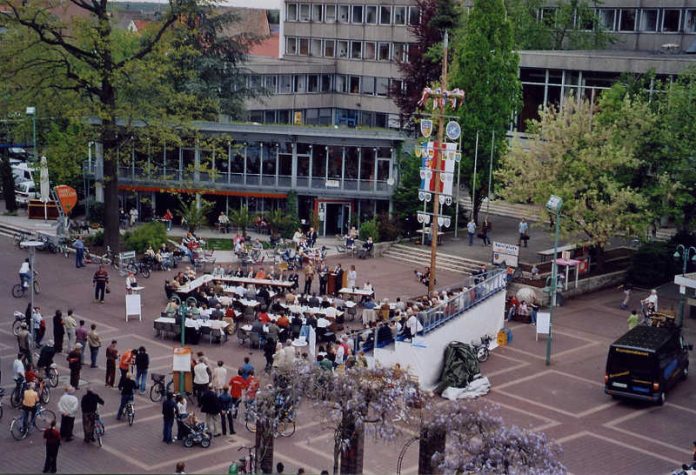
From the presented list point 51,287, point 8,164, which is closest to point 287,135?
point 8,164

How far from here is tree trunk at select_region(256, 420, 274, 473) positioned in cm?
2255

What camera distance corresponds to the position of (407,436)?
87.1 ft

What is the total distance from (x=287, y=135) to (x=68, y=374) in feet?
89.6

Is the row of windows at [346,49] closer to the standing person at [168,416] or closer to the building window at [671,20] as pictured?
the building window at [671,20]

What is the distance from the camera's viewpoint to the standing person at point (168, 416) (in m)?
25.7

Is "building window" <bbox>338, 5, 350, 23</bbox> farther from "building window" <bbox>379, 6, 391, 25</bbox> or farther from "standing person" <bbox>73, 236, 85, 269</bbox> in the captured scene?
"standing person" <bbox>73, 236, 85, 269</bbox>

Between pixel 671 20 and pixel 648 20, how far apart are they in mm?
1923

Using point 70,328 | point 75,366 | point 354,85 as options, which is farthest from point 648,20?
point 75,366

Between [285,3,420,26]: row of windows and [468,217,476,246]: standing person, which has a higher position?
[285,3,420,26]: row of windows

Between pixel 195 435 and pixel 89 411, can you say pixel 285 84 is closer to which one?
pixel 195 435

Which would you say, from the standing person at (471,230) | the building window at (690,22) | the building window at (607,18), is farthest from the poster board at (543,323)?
the building window at (607,18)

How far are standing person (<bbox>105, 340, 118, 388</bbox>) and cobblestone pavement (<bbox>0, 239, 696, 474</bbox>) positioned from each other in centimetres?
34

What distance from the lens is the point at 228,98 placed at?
65.8m

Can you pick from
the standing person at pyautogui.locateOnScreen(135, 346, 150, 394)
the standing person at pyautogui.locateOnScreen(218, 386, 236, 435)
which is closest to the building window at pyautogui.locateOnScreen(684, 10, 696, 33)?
the standing person at pyautogui.locateOnScreen(135, 346, 150, 394)
